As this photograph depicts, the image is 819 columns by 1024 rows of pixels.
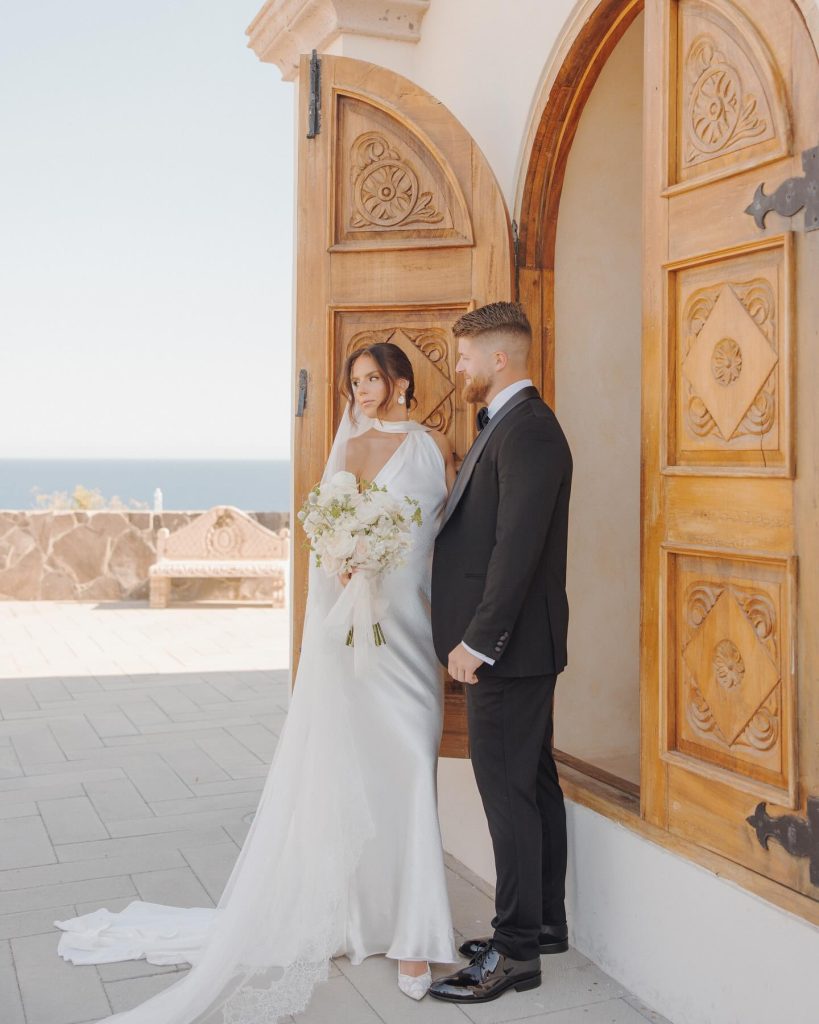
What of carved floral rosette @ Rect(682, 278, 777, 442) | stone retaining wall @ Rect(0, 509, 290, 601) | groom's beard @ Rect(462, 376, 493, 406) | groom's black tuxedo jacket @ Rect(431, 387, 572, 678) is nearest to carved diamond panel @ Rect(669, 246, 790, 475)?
carved floral rosette @ Rect(682, 278, 777, 442)

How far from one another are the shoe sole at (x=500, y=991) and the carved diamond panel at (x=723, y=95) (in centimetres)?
242

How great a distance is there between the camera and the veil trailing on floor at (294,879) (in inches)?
121

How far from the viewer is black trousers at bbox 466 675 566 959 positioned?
3.19 m

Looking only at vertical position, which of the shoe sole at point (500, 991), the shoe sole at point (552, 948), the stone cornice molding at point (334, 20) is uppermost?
the stone cornice molding at point (334, 20)

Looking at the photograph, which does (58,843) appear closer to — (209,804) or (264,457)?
(209,804)

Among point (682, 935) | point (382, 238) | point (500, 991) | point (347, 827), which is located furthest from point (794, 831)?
point (382, 238)

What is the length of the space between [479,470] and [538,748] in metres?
0.86

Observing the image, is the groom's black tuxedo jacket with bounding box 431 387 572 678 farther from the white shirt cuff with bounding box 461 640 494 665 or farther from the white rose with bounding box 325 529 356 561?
the white rose with bounding box 325 529 356 561

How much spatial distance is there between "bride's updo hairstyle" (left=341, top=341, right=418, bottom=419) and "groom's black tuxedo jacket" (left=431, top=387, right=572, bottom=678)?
0.54m

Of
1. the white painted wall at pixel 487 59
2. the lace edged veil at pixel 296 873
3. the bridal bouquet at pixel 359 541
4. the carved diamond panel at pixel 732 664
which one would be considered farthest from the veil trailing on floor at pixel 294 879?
the white painted wall at pixel 487 59

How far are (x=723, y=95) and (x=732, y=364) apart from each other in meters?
0.73

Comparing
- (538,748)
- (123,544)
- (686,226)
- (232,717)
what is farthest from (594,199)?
(123,544)

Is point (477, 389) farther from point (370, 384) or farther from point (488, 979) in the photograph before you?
point (488, 979)

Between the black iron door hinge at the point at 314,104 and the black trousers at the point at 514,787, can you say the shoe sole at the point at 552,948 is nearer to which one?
the black trousers at the point at 514,787
